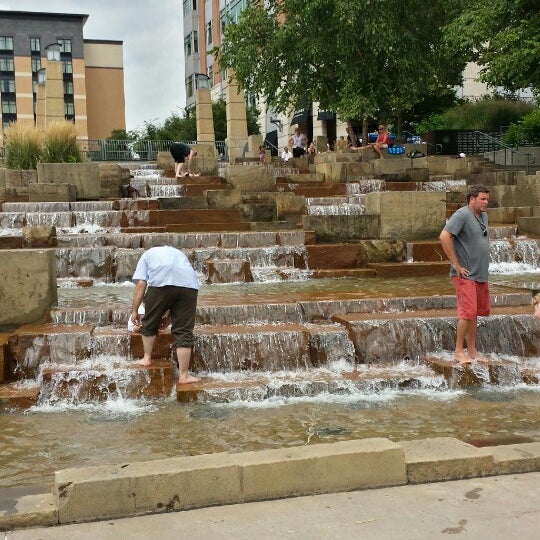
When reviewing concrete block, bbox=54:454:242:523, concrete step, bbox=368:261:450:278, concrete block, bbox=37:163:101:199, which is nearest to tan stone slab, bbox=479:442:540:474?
concrete block, bbox=54:454:242:523

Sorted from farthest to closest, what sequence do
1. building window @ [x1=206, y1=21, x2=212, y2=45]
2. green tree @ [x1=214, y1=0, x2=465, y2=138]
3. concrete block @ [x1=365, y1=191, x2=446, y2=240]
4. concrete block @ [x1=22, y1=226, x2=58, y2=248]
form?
building window @ [x1=206, y1=21, x2=212, y2=45]
green tree @ [x1=214, y1=0, x2=465, y2=138]
concrete block @ [x1=365, y1=191, x2=446, y2=240]
concrete block @ [x1=22, y1=226, x2=58, y2=248]

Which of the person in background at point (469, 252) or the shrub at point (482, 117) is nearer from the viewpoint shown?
the person in background at point (469, 252)

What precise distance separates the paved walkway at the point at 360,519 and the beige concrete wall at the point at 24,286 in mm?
5258

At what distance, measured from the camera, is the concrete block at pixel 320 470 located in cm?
463

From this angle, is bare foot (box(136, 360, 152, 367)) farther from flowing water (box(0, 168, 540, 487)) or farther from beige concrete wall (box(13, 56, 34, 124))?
beige concrete wall (box(13, 56, 34, 124))

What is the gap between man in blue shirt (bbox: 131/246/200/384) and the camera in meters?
7.68

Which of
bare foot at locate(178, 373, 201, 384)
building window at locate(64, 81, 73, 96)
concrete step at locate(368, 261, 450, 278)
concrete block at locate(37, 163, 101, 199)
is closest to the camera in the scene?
bare foot at locate(178, 373, 201, 384)

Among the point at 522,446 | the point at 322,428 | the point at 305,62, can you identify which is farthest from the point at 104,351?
the point at 305,62

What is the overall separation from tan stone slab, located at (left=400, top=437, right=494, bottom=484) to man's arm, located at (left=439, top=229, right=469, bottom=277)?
132 inches

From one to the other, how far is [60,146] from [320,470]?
17385 millimetres

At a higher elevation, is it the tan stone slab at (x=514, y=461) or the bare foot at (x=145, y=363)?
the bare foot at (x=145, y=363)

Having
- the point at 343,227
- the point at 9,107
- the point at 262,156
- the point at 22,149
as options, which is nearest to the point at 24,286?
the point at 343,227

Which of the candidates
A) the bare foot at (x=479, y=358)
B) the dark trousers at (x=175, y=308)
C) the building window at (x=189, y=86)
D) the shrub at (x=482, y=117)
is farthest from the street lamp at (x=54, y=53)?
the building window at (x=189, y=86)

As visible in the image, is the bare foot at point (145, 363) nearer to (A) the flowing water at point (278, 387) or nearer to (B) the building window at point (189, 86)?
(A) the flowing water at point (278, 387)
